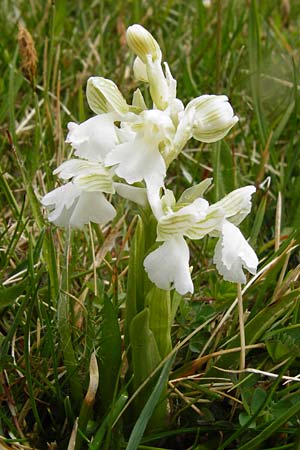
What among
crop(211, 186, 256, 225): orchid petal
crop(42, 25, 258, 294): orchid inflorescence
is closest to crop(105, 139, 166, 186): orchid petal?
crop(42, 25, 258, 294): orchid inflorescence

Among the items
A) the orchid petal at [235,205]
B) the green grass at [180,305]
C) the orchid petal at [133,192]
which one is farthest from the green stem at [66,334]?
the orchid petal at [235,205]

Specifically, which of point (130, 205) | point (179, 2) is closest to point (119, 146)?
point (130, 205)

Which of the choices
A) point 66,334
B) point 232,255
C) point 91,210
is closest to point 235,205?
point 232,255

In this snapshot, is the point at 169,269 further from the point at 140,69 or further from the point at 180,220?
the point at 140,69

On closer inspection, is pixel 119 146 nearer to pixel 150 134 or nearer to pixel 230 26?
pixel 150 134

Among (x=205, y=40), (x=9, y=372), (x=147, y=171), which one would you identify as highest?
(x=147, y=171)

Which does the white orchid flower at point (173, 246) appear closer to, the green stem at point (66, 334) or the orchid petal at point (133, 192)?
the orchid petal at point (133, 192)

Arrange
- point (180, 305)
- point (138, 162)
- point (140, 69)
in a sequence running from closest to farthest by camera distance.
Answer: point (138, 162)
point (140, 69)
point (180, 305)

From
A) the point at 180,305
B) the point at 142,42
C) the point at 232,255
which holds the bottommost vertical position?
the point at 180,305
